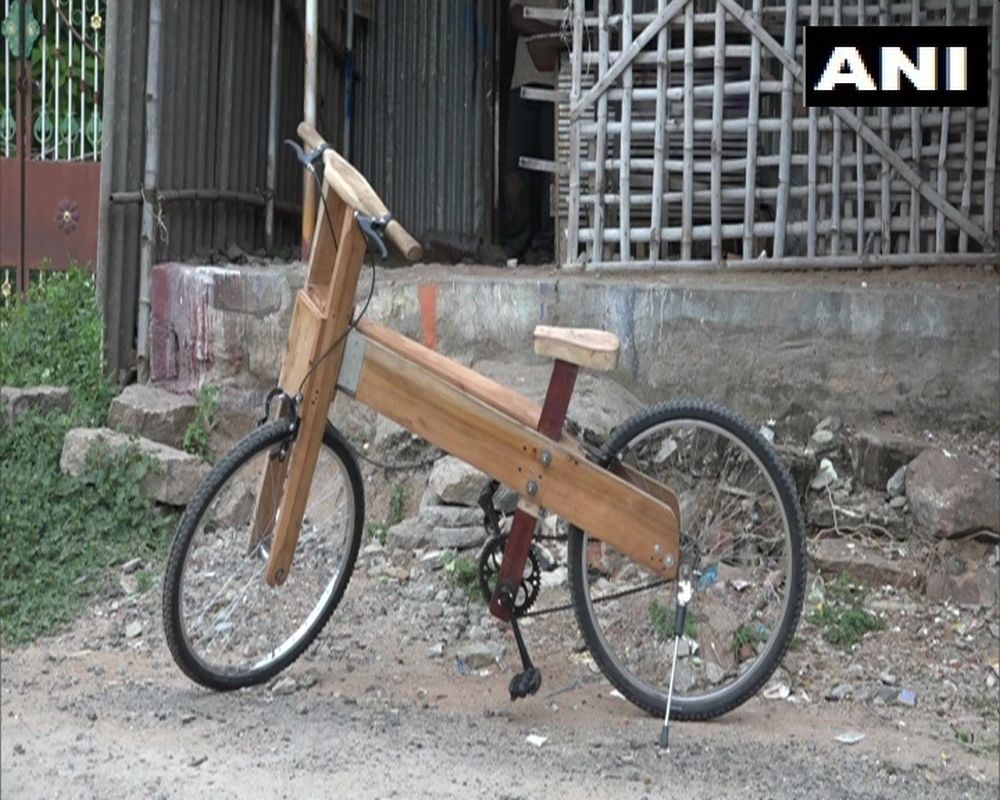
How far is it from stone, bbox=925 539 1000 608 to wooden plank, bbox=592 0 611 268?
84.3 inches

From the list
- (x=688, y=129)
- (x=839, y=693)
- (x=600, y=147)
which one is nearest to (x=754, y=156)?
(x=688, y=129)

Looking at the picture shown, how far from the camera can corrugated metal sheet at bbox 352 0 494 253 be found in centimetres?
959

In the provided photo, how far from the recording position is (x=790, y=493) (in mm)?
4211

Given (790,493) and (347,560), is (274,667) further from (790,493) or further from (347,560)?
(790,493)

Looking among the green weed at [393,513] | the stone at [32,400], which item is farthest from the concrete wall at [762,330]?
the stone at [32,400]

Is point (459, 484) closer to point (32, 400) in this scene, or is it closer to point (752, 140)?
point (32, 400)

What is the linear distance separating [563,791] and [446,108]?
6.89 meters

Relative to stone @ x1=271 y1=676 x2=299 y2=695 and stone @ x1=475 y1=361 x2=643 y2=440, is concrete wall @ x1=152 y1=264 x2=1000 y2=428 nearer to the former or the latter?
stone @ x1=475 y1=361 x2=643 y2=440

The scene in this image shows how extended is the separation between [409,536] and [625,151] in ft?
7.61

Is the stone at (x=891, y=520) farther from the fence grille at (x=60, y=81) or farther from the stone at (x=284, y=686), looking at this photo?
the fence grille at (x=60, y=81)

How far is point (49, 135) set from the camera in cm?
756

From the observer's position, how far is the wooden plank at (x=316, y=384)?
3871 mm

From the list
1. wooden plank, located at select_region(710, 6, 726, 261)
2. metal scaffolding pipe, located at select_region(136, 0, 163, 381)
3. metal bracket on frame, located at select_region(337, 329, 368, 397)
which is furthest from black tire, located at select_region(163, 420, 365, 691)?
wooden plank, located at select_region(710, 6, 726, 261)

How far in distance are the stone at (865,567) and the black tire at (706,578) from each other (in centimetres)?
99
